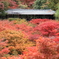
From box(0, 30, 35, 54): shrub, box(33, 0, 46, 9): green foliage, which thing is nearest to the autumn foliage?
box(0, 30, 35, 54): shrub

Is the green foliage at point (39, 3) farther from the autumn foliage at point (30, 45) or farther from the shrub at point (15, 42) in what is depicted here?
the shrub at point (15, 42)

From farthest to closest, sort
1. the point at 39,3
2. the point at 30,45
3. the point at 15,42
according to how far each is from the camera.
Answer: the point at 39,3 → the point at 30,45 → the point at 15,42

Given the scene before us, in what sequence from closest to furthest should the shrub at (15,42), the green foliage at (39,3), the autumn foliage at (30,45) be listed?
the autumn foliage at (30,45) → the shrub at (15,42) → the green foliage at (39,3)

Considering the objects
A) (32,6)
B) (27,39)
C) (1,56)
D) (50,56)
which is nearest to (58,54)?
(50,56)

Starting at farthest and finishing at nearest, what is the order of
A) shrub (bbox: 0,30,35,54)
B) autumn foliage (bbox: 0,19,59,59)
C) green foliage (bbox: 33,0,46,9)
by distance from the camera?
green foliage (bbox: 33,0,46,9)
shrub (bbox: 0,30,35,54)
autumn foliage (bbox: 0,19,59,59)

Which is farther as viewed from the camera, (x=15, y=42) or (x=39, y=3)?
(x=39, y=3)

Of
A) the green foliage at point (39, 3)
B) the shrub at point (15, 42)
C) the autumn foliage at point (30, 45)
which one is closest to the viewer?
the autumn foliage at point (30, 45)

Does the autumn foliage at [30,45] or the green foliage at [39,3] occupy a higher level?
the autumn foliage at [30,45]

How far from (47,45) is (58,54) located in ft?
1.85

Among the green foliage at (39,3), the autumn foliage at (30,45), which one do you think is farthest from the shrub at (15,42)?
the green foliage at (39,3)

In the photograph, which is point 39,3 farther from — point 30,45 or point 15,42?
point 15,42

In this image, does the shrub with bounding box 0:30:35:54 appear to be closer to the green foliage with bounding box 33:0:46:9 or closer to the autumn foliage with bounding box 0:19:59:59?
the autumn foliage with bounding box 0:19:59:59

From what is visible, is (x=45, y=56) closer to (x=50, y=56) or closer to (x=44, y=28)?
(x=50, y=56)

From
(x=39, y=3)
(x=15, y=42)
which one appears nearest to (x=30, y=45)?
(x=15, y=42)
